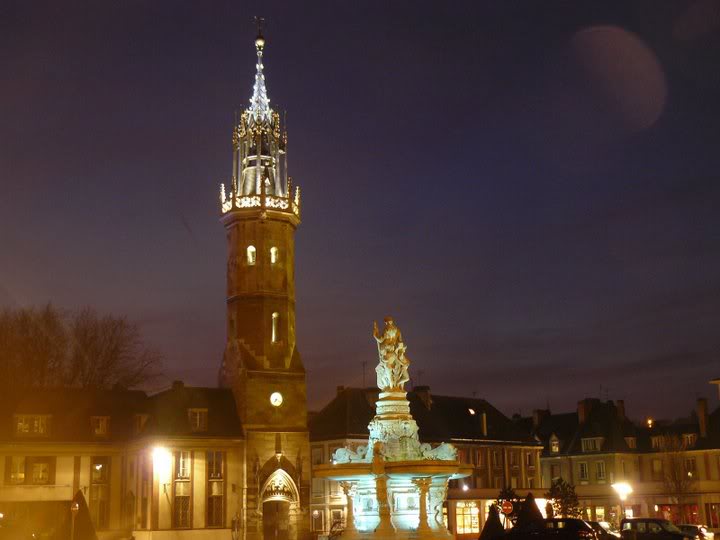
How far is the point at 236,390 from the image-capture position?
60.8 metres

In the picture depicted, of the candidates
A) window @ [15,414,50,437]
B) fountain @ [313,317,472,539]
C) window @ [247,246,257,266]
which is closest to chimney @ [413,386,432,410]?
window @ [247,246,257,266]

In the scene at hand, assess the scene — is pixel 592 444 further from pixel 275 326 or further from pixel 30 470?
pixel 30 470

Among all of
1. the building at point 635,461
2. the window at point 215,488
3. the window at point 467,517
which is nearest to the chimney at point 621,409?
the building at point 635,461

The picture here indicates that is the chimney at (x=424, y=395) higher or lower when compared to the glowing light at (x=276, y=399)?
higher

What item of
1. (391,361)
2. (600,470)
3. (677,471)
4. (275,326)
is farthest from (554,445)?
(391,361)

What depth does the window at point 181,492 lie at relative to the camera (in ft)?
181

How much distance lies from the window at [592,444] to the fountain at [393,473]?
4461 centimetres

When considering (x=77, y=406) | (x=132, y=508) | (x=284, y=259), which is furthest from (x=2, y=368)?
(x=284, y=259)

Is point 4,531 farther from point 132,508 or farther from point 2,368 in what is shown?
point 2,368

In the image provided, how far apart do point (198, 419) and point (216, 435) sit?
1499mm

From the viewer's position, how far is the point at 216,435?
58.0 meters

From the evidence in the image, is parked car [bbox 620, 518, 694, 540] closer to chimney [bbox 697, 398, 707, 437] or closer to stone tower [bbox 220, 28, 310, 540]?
stone tower [bbox 220, 28, 310, 540]

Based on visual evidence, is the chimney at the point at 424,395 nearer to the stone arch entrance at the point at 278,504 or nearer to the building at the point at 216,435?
the building at the point at 216,435

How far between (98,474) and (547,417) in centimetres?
4320
